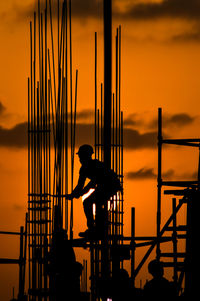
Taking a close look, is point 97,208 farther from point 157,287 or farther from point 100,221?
point 157,287

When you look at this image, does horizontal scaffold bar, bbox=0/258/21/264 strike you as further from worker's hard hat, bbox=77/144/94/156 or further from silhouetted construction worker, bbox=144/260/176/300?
silhouetted construction worker, bbox=144/260/176/300

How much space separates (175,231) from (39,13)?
5739 millimetres

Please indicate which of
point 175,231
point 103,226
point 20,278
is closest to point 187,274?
point 103,226

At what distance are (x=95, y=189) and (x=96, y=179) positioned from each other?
20 cm

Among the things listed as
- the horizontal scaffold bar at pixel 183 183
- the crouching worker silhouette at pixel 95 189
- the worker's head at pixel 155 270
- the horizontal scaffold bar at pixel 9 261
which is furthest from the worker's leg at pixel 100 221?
the horizontal scaffold bar at pixel 9 261

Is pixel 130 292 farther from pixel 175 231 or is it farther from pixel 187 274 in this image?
pixel 175 231

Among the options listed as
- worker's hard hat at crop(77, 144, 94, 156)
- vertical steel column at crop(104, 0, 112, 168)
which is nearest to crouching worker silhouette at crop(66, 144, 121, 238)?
worker's hard hat at crop(77, 144, 94, 156)

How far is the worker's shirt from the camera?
15227 millimetres

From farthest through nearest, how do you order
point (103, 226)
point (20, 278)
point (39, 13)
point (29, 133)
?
point (20, 278) < point (29, 133) < point (39, 13) < point (103, 226)

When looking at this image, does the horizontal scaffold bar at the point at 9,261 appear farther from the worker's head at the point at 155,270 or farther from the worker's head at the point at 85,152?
the worker's head at the point at 155,270

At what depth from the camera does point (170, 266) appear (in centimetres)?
2128

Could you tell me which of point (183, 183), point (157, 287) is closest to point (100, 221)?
point (157, 287)

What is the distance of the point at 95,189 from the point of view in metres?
15.5

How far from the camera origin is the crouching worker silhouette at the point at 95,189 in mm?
15130
